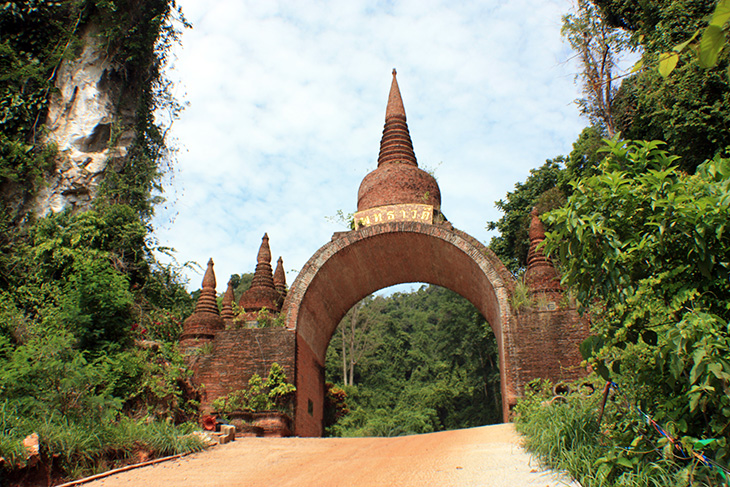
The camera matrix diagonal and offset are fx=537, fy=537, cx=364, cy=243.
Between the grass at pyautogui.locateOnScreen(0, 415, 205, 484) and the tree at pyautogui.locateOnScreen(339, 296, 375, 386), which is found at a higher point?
the tree at pyautogui.locateOnScreen(339, 296, 375, 386)

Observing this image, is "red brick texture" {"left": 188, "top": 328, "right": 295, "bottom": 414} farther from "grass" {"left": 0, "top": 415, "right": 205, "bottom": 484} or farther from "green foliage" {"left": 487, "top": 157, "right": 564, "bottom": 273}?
"green foliage" {"left": 487, "top": 157, "right": 564, "bottom": 273}

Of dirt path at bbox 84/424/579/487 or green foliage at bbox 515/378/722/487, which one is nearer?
green foliage at bbox 515/378/722/487

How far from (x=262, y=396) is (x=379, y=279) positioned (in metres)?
4.77

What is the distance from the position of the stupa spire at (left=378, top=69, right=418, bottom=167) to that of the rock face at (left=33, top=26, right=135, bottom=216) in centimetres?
717

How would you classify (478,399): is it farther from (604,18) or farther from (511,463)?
(511,463)

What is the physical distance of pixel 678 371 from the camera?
3715 millimetres

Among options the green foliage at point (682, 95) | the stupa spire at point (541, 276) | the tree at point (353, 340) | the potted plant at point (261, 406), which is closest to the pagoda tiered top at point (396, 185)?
the stupa spire at point (541, 276)

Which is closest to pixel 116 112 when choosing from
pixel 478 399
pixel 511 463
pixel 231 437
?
pixel 231 437

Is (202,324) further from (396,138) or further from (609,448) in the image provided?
(609,448)

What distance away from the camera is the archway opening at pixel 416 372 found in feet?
90.1

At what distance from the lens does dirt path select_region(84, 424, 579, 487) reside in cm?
554

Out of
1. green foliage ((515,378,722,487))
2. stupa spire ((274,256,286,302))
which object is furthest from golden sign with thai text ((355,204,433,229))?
green foliage ((515,378,722,487))

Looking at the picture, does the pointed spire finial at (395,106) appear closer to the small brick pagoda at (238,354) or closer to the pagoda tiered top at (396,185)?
the pagoda tiered top at (396,185)

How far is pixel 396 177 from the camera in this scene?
14.6 meters
